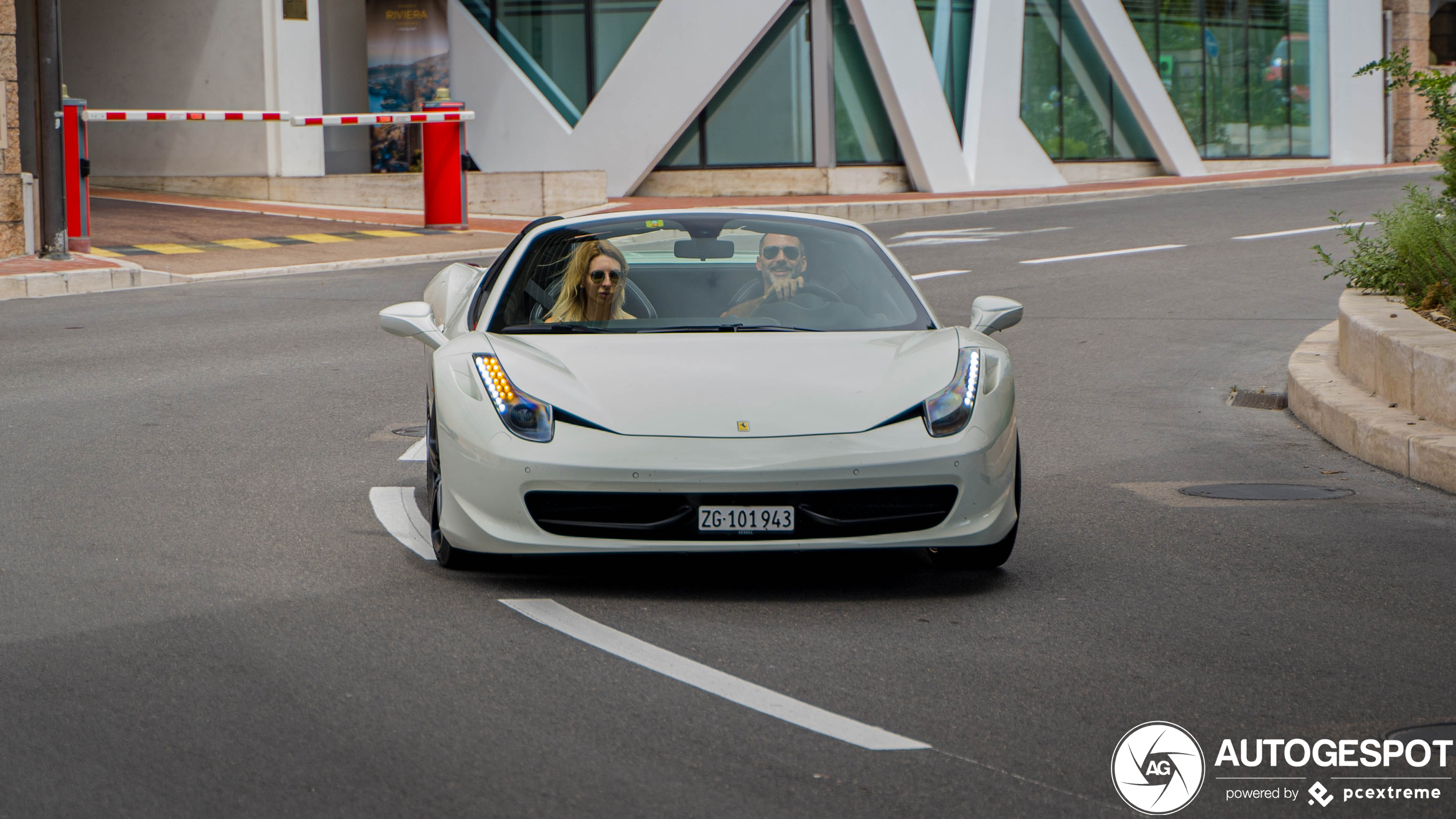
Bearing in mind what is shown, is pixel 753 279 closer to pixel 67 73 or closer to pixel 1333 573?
pixel 1333 573

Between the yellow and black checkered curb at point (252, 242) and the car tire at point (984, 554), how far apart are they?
1568cm

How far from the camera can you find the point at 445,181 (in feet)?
77.9

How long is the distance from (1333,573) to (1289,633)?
2.97 feet

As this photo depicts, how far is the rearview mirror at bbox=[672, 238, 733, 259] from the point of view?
259 inches

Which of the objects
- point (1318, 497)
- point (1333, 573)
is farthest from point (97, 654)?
point (1318, 497)

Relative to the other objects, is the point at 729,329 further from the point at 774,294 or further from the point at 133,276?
the point at 133,276

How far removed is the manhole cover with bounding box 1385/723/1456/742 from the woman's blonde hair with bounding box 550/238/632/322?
3.22 metres

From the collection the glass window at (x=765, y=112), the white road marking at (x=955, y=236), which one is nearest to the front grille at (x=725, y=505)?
the white road marking at (x=955, y=236)

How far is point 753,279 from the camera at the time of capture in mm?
6453

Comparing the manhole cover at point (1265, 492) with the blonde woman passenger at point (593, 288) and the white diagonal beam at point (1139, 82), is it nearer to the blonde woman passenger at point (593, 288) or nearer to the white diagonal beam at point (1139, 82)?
the blonde woman passenger at point (593, 288)

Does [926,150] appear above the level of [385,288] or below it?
above

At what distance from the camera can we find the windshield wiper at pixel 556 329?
5.97 meters

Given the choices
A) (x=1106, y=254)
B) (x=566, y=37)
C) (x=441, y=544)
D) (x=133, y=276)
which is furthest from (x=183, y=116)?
(x=441, y=544)

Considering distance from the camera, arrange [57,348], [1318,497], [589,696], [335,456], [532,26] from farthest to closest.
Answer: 1. [532,26]
2. [57,348]
3. [335,456]
4. [1318,497]
5. [589,696]
